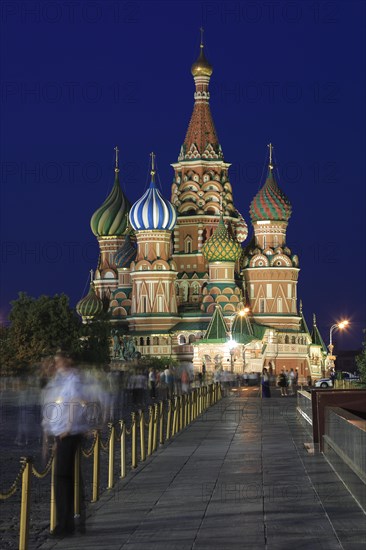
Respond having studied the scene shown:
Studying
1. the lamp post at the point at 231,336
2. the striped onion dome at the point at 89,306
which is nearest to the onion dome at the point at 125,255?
the striped onion dome at the point at 89,306

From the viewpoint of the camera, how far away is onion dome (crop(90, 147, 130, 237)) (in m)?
105

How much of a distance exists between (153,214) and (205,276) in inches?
290

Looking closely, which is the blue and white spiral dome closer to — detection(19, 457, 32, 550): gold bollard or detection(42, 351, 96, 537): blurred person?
detection(42, 351, 96, 537): blurred person

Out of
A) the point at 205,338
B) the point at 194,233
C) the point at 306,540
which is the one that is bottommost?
the point at 306,540

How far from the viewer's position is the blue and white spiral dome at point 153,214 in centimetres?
9294

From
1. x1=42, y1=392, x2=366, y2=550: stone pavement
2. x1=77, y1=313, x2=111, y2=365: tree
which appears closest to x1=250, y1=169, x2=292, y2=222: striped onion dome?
x1=77, y1=313, x2=111, y2=365: tree

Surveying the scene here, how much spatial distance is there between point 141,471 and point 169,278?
74.7 m

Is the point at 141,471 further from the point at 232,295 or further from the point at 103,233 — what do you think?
the point at 103,233

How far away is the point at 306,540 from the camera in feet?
36.6

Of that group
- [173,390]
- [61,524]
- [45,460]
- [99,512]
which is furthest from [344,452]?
[173,390]

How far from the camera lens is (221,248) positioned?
92.2 meters

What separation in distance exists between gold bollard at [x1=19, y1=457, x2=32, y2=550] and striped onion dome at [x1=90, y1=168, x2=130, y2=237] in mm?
93560

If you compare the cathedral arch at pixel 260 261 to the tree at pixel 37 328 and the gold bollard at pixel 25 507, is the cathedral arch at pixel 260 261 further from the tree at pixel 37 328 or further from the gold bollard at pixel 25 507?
the gold bollard at pixel 25 507

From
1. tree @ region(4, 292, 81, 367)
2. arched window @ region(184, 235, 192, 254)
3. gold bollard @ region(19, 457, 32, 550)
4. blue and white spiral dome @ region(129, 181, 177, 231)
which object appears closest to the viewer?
gold bollard @ region(19, 457, 32, 550)
